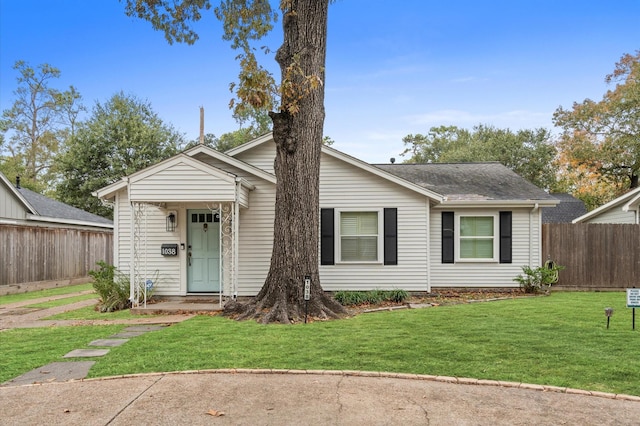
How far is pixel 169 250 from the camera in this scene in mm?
10688

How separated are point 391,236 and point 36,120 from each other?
31.0 m

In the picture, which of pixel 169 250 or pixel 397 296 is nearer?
pixel 397 296

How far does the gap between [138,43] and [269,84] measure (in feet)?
37.4

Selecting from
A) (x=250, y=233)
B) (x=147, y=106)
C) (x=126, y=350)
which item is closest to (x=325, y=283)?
(x=250, y=233)

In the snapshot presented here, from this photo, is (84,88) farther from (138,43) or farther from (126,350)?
(126,350)

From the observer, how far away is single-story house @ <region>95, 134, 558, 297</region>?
10.8m

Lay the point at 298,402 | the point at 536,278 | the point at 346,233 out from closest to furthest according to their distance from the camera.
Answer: the point at 298,402
the point at 346,233
the point at 536,278

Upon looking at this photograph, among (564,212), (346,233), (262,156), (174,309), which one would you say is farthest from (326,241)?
(564,212)

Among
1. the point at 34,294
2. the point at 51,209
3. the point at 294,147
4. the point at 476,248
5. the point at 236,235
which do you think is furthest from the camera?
the point at 51,209

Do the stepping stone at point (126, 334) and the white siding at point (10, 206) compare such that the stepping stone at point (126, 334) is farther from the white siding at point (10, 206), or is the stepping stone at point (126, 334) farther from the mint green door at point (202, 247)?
the white siding at point (10, 206)

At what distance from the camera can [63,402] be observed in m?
4.01

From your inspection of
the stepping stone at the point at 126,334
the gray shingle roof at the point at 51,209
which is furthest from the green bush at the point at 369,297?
the gray shingle roof at the point at 51,209

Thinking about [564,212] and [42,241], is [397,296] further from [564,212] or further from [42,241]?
[564,212]

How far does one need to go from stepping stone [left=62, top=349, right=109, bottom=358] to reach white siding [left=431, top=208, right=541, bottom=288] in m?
8.40
